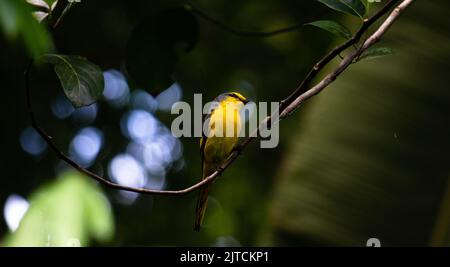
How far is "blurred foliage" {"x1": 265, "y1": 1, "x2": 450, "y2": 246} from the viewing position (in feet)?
8.50

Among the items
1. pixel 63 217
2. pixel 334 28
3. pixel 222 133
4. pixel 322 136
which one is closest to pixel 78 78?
pixel 63 217

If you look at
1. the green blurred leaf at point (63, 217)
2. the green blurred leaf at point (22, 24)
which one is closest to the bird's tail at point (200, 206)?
the green blurred leaf at point (63, 217)

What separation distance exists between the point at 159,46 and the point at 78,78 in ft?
2.89

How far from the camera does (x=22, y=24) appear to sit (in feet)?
4.69

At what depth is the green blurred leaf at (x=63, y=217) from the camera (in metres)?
2.18

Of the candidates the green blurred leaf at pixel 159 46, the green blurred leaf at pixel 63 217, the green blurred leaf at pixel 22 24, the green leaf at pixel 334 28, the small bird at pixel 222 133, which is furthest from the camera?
the small bird at pixel 222 133

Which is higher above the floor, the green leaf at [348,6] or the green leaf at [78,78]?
the green leaf at [348,6]

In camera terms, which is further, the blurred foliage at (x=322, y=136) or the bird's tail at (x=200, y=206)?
the bird's tail at (x=200, y=206)

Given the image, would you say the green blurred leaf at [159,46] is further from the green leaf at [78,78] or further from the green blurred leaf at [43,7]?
the green blurred leaf at [43,7]

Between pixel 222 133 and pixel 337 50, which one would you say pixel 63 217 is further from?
pixel 222 133

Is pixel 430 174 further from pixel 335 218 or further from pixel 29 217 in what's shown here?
pixel 29 217

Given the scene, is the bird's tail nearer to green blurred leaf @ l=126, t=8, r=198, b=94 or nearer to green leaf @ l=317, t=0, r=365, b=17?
green blurred leaf @ l=126, t=8, r=198, b=94

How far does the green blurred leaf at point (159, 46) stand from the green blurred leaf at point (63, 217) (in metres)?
0.88
